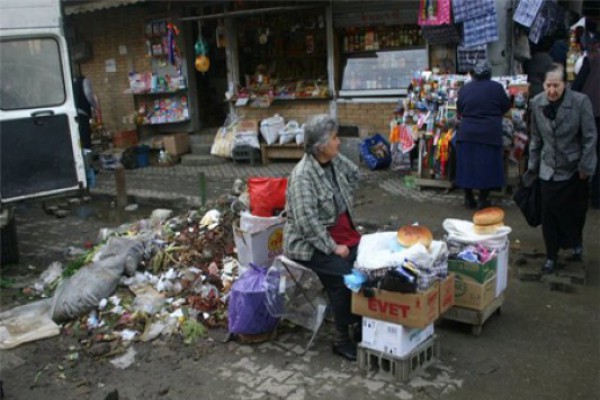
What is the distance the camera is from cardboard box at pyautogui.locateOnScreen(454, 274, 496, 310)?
4551 millimetres

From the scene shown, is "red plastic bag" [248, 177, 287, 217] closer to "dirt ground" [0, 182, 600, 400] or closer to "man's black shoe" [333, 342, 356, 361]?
"dirt ground" [0, 182, 600, 400]

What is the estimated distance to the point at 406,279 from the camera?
12.9 feet

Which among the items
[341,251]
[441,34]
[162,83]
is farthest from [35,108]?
[162,83]

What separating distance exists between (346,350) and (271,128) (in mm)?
7622

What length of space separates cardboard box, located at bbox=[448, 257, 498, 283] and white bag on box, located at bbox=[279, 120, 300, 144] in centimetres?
716

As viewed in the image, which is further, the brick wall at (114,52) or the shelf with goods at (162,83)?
the brick wall at (114,52)

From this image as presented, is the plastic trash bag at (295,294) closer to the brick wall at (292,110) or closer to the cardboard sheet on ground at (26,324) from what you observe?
the cardboard sheet on ground at (26,324)

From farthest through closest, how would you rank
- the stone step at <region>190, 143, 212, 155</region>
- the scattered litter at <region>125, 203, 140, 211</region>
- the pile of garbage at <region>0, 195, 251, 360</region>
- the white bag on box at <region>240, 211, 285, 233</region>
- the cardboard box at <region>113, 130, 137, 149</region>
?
the cardboard box at <region>113, 130, 137, 149</region> < the stone step at <region>190, 143, 212, 155</region> < the scattered litter at <region>125, 203, 140, 211</region> < the white bag on box at <region>240, 211, 285, 233</region> < the pile of garbage at <region>0, 195, 251, 360</region>

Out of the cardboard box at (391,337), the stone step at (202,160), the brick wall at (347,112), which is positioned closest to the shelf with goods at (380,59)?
the brick wall at (347,112)

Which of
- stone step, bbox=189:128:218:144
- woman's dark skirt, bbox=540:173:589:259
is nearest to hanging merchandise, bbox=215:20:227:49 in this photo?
stone step, bbox=189:128:218:144

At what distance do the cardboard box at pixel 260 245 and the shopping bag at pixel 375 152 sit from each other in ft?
17.4

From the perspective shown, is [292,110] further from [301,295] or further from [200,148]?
[301,295]

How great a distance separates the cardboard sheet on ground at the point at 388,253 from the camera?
4.02 metres

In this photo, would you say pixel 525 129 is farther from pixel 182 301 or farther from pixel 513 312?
pixel 182 301
